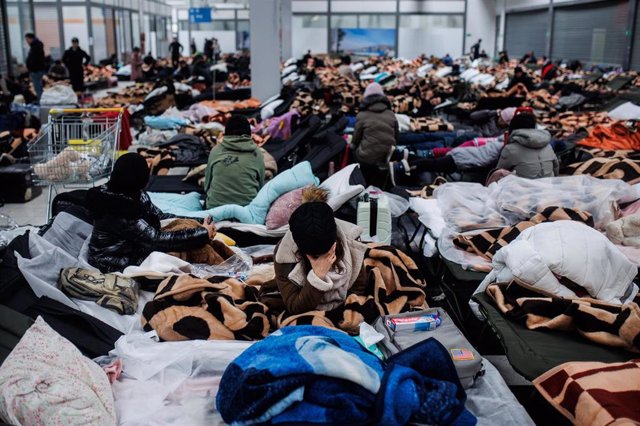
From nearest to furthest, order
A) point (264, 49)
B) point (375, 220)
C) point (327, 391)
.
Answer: point (327, 391) < point (375, 220) < point (264, 49)

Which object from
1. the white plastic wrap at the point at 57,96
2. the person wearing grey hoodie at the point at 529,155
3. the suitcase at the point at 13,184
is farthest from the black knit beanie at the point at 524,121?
the white plastic wrap at the point at 57,96

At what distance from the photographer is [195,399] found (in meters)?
2.37

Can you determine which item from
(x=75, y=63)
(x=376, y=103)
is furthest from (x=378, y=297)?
(x=75, y=63)

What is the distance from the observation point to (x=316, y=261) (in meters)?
2.77

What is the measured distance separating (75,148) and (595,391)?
160 inches

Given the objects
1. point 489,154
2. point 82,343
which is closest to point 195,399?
point 82,343

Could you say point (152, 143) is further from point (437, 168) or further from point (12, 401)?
point (12, 401)

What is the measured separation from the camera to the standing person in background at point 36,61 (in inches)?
523

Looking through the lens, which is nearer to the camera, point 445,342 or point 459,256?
point 445,342

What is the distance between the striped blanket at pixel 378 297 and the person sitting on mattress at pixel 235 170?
6.06 feet

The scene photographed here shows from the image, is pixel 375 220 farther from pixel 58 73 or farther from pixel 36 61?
pixel 58 73

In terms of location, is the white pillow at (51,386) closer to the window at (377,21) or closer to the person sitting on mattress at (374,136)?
the person sitting on mattress at (374,136)

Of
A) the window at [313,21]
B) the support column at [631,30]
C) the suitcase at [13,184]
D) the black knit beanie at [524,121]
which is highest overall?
the window at [313,21]

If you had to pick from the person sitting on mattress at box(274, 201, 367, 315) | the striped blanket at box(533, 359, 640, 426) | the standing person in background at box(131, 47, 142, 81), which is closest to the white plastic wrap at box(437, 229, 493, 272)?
the person sitting on mattress at box(274, 201, 367, 315)
